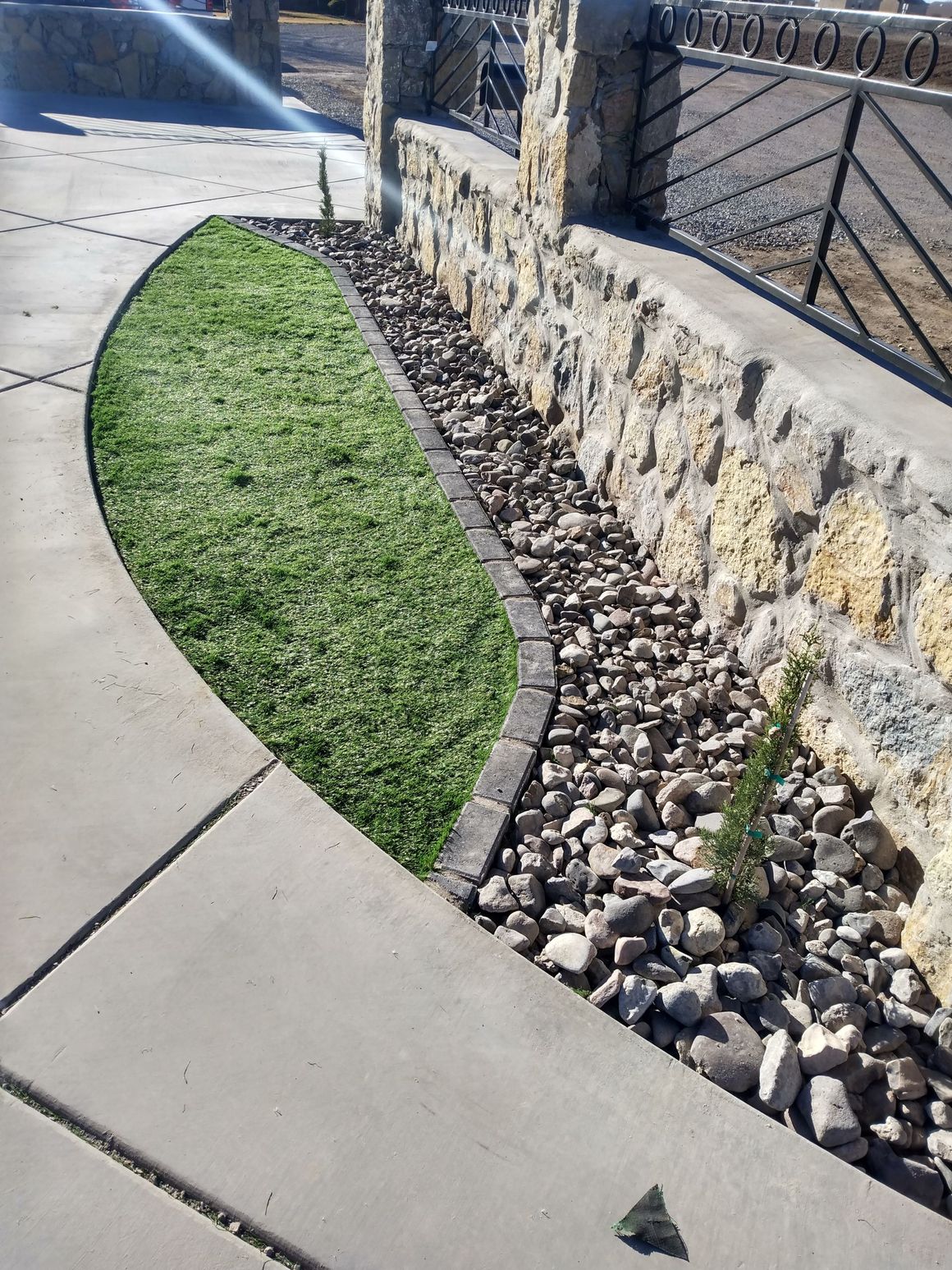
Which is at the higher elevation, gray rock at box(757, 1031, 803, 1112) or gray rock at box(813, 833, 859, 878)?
gray rock at box(813, 833, 859, 878)

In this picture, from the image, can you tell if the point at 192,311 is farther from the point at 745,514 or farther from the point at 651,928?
the point at 651,928

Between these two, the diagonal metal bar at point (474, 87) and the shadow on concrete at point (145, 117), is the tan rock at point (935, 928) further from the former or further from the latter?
the shadow on concrete at point (145, 117)

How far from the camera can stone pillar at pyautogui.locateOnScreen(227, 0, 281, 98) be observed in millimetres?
13469

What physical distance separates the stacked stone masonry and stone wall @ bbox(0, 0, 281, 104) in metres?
10.8

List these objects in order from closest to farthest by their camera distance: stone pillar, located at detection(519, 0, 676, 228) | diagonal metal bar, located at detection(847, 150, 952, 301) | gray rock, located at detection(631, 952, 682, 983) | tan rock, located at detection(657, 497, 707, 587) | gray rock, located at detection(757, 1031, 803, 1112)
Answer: gray rock, located at detection(757, 1031, 803, 1112) → gray rock, located at detection(631, 952, 682, 983) → diagonal metal bar, located at detection(847, 150, 952, 301) → tan rock, located at detection(657, 497, 707, 587) → stone pillar, located at detection(519, 0, 676, 228)

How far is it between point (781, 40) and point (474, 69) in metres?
4.60

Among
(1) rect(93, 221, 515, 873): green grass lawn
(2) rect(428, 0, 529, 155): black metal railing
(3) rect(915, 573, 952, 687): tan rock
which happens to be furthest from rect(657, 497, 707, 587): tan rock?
(2) rect(428, 0, 529, 155): black metal railing

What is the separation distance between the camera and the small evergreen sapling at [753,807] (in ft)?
8.05

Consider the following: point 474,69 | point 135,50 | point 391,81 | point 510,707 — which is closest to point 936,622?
point 510,707

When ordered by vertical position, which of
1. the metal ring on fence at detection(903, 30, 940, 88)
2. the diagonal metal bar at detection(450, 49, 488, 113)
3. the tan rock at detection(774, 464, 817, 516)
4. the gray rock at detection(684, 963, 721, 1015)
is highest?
the metal ring on fence at detection(903, 30, 940, 88)

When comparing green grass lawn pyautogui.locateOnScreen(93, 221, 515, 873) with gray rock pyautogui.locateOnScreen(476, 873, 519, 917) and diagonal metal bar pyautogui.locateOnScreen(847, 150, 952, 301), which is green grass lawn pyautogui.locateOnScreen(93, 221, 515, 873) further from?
diagonal metal bar pyautogui.locateOnScreen(847, 150, 952, 301)

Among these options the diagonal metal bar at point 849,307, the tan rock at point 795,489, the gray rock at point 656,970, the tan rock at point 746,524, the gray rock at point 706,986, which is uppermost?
the diagonal metal bar at point 849,307

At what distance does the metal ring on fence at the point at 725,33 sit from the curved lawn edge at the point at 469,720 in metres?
1.97

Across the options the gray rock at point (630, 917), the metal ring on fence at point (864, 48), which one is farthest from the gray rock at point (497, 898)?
the metal ring on fence at point (864, 48)
